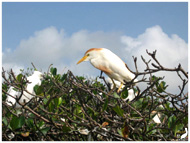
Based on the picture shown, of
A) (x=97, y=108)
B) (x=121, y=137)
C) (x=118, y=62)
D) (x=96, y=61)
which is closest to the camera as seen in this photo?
(x=121, y=137)

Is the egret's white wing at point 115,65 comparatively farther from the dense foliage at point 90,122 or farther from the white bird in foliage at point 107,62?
the dense foliage at point 90,122

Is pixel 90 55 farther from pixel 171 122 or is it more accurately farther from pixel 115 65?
pixel 171 122

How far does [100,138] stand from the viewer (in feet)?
5.43

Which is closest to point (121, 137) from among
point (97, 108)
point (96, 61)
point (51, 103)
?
point (97, 108)

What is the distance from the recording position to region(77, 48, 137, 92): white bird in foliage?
2328 mm

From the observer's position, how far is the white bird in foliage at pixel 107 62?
233 centimetres

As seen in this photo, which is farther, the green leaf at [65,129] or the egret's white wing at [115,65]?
the egret's white wing at [115,65]

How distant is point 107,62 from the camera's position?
2.40 meters

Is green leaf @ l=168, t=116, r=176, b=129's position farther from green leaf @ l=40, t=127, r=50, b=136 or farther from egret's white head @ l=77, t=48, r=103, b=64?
egret's white head @ l=77, t=48, r=103, b=64

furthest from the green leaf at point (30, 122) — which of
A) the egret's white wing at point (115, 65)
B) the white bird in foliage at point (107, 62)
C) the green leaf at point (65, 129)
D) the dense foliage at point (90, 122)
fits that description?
the egret's white wing at point (115, 65)

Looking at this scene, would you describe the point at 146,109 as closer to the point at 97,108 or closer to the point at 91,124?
the point at 97,108

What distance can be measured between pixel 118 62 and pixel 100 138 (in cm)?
100

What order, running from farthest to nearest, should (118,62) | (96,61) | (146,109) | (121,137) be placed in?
1. (118,62)
2. (96,61)
3. (146,109)
4. (121,137)

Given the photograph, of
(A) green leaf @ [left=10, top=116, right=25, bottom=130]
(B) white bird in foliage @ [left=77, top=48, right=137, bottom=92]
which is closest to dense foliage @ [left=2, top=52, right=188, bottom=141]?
(A) green leaf @ [left=10, top=116, right=25, bottom=130]
